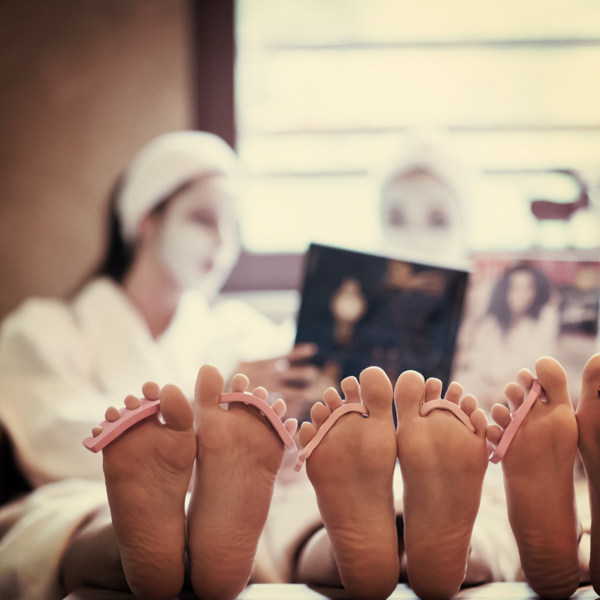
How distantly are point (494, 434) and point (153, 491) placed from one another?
0.32m

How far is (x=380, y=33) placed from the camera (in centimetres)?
157

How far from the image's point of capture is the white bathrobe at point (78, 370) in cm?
67

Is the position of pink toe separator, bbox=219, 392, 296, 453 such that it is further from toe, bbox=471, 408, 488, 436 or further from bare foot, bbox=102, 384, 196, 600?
toe, bbox=471, 408, 488, 436

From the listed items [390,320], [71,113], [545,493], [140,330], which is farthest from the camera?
[71,113]

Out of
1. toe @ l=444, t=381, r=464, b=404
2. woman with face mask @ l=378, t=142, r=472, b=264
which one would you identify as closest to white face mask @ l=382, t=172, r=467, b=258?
woman with face mask @ l=378, t=142, r=472, b=264

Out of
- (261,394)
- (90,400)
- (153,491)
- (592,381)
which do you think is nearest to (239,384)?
(261,394)

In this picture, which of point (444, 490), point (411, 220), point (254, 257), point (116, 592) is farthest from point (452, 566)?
point (254, 257)

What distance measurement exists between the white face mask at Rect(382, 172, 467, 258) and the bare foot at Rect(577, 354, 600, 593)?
71 cm

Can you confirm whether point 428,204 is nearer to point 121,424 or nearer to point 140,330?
point 140,330

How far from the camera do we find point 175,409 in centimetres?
48

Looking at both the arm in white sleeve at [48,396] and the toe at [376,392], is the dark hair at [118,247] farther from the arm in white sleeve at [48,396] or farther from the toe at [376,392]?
the toe at [376,392]

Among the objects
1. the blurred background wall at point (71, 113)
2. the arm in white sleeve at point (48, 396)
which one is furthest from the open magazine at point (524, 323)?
the blurred background wall at point (71, 113)

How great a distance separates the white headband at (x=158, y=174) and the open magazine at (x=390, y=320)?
0.48 metres

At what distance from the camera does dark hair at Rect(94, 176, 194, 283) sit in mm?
1172
